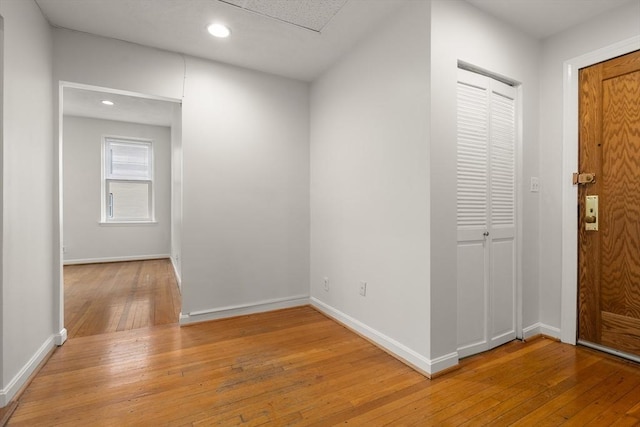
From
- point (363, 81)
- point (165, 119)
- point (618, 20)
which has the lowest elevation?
point (363, 81)

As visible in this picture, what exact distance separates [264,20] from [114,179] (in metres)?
5.14

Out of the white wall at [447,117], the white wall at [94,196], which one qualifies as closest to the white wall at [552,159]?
the white wall at [447,117]

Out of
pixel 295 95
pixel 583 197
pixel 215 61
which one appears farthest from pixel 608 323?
pixel 215 61

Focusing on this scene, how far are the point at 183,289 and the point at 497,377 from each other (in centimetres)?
263

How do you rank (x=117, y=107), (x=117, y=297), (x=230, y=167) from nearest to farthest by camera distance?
(x=230, y=167), (x=117, y=297), (x=117, y=107)

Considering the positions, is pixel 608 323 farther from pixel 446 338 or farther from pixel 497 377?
pixel 446 338

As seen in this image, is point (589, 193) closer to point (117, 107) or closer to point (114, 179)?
point (117, 107)

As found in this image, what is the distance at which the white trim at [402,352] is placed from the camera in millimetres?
2016

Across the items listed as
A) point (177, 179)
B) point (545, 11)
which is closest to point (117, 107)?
point (177, 179)

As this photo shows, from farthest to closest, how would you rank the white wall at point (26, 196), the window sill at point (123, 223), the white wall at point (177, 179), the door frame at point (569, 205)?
1. the window sill at point (123, 223)
2. the white wall at point (177, 179)
3. the door frame at point (569, 205)
4. the white wall at point (26, 196)

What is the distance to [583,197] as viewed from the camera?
2.40 meters

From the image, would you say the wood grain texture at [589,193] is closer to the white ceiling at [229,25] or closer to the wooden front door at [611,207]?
the wooden front door at [611,207]

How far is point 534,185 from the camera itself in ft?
8.54

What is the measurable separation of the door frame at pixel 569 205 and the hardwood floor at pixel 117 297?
3444 millimetres
